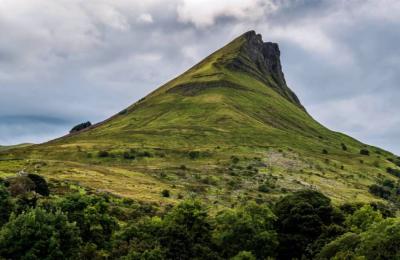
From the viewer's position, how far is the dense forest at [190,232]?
249ft

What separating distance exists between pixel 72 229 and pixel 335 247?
41.0 meters

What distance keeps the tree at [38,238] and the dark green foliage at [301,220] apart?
38846 mm

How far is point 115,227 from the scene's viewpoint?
9394cm

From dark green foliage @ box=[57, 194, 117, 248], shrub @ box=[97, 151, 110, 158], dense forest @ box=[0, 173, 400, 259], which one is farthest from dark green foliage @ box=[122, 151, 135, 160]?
dark green foliage @ box=[57, 194, 117, 248]

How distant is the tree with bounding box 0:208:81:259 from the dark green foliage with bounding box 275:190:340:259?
3885 centimetres

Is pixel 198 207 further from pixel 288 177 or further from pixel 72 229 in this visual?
pixel 288 177

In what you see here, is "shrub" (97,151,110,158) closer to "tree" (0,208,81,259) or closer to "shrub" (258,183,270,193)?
"shrub" (258,183,270,193)

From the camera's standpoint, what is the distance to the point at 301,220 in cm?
9906

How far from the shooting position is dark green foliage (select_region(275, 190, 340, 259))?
9550 centimetres

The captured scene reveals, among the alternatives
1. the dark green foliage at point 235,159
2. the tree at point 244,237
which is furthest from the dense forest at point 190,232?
the dark green foliage at point 235,159

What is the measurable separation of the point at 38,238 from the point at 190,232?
85.4 feet

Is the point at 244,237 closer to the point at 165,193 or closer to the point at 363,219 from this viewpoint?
the point at 363,219

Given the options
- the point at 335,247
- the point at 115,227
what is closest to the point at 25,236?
the point at 115,227

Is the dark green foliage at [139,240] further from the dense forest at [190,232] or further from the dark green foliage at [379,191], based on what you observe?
the dark green foliage at [379,191]
